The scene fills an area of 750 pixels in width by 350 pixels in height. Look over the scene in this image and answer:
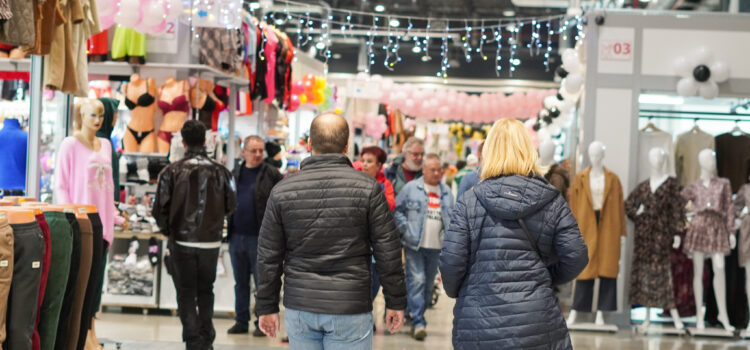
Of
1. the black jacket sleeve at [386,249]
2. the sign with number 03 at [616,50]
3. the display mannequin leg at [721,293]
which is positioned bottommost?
the display mannequin leg at [721,293]

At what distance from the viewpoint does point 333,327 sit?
3305 millimetres

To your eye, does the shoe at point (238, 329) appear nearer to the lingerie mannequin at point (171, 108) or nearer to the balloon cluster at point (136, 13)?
the lingerie mannequin at point (171, 108)

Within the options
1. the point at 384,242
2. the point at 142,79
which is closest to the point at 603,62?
the point at 142,79

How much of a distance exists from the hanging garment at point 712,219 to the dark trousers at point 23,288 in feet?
19.3

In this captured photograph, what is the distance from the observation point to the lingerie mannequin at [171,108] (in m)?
7.64

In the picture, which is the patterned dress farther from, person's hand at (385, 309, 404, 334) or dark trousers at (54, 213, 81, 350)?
Answer: dark trousers at (54, 213, 81, 350)

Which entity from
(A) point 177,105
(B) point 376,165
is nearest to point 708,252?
(B) point 376,165

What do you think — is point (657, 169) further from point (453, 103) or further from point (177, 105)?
point (453, 103)

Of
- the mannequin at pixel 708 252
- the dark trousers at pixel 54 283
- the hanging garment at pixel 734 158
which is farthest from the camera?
the hanging garment at pixel 734 158

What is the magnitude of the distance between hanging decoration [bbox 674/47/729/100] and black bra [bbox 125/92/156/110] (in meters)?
4.79

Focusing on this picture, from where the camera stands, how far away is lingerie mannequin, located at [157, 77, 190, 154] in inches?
301

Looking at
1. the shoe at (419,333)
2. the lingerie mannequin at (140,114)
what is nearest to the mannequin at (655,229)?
the shoe at (419,333)

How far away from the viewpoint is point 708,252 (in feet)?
25.4

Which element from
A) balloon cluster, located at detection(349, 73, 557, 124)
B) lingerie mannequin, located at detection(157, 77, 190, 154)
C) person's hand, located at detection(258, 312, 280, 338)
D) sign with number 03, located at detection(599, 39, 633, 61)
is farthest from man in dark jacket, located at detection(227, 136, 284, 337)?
balloon cluster, located at detection(349, 73, 557, 124)
